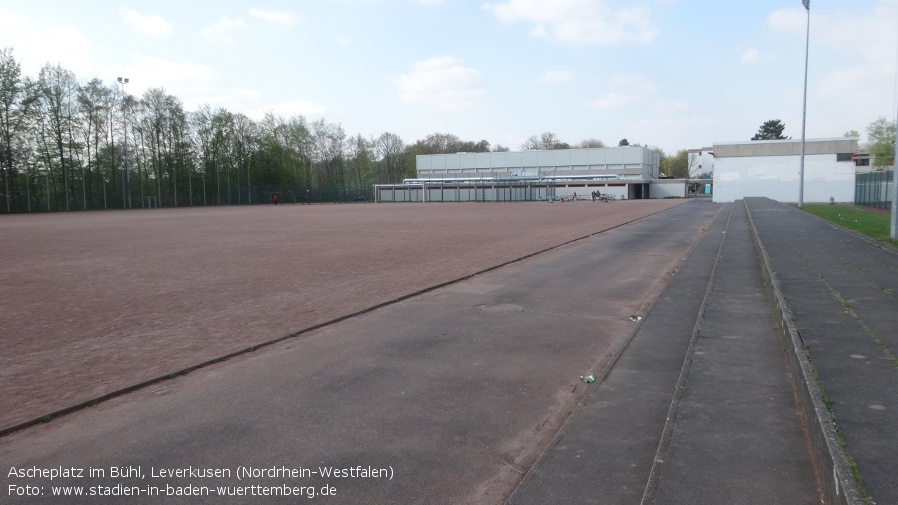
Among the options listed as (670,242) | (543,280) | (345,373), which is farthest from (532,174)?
(345,373)

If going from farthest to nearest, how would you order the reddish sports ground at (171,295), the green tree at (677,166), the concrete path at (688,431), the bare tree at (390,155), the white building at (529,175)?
the green tree at (677,166), the bare tree at (390,155), the white building at (529,175), the reddish sports ground at (171,295), the concrete path at (688,431)

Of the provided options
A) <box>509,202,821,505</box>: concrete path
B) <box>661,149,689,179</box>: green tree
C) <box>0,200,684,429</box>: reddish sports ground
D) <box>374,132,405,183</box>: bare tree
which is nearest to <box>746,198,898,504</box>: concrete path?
<box>509,202,821,505</box>: concrete path

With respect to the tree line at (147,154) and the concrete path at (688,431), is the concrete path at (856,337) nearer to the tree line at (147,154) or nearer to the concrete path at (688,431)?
the concrete path at (688,431)

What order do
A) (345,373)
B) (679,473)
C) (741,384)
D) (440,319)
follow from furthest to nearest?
1. (440,319)
2. (345,373)
3. (741,384)
4. (679,473)

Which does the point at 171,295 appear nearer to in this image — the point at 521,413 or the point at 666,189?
the point at 521,413

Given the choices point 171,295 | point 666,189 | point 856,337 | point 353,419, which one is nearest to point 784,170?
point 666,189

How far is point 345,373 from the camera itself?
630 cm

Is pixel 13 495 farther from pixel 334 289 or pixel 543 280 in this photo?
pixel 543 280

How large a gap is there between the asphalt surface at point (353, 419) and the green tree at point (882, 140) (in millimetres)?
81124

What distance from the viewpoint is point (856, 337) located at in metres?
6.40

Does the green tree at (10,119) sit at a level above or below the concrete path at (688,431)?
above

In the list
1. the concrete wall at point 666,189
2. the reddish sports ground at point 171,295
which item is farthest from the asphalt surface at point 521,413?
the concrete wall at point 666,189

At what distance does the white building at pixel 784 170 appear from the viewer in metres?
56.2

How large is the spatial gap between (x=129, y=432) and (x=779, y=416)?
5568 mm
